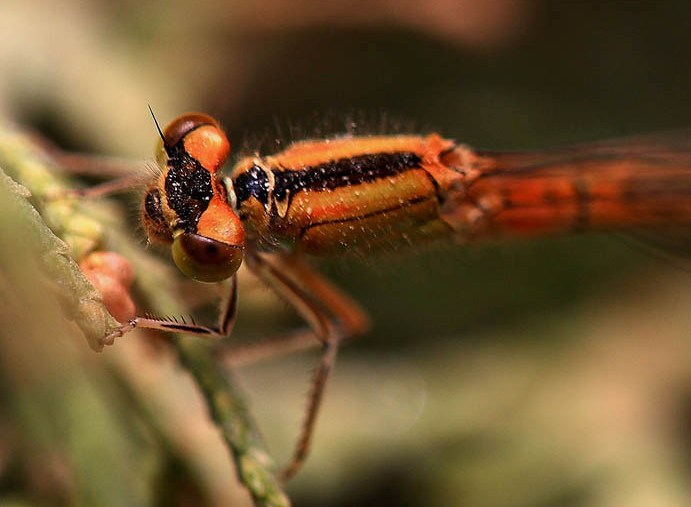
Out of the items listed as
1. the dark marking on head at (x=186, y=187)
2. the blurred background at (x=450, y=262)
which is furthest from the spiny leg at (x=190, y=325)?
the blurred background at (x=450, y=262)

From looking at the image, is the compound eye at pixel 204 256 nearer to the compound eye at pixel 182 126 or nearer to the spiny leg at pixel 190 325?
the spiny leg at pixel 190 325

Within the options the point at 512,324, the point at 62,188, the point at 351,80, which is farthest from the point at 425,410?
the point at 62,188

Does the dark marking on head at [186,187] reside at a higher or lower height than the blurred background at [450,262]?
higher

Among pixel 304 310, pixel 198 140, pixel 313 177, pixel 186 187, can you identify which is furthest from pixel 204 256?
pixel 304 310

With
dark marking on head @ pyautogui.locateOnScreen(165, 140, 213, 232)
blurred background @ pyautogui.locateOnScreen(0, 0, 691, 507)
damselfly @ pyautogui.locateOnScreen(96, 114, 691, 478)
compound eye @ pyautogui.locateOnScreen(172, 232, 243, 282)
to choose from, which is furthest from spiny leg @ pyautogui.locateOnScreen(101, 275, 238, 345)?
blurred background @ pyautogui.locateOnScreen(0, 0, 691, 507)

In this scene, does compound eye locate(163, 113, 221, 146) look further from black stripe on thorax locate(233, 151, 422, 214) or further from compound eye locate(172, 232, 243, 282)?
compound eye locate(172, 232, 243, 282)

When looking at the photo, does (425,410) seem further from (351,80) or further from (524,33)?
(524,33)

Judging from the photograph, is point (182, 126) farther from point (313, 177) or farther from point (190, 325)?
point (190, 325)
